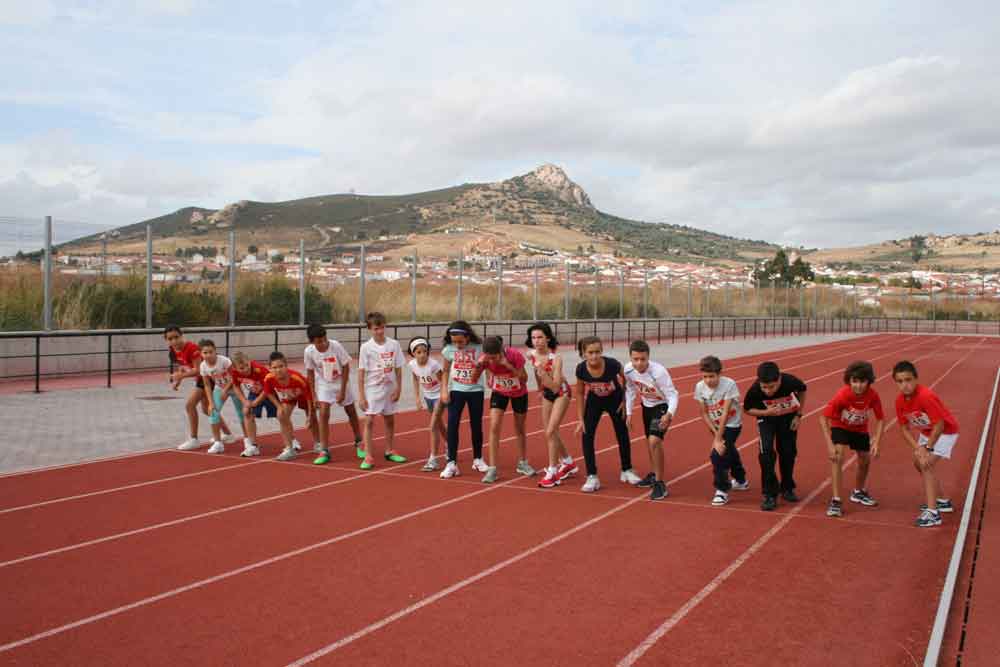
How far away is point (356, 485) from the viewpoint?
9023 millimetres

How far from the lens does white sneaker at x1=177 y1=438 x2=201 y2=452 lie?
36.2 ft

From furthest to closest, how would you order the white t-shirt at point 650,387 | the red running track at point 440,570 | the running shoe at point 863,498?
the white t-shirt at point 650,387 → the running shoe at point 863,498 → the red running track at point 440,570

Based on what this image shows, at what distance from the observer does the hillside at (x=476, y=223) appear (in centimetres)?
9625

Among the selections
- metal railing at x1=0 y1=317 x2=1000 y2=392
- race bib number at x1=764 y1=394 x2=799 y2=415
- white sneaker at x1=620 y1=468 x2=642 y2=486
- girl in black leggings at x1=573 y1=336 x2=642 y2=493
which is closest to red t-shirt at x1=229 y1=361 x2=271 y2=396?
girl in black leggings at x1=573 y1=336 x2=642 y2=493

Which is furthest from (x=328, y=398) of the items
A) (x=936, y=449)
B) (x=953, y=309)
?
(x=953, y=309)

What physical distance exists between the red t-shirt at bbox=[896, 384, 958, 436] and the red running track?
2.62 ft

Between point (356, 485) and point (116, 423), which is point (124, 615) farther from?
point (116, 423)

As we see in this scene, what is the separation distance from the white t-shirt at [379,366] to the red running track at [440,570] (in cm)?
84

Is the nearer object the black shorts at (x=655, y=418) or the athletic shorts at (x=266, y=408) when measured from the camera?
the black shorts at (x=655, y=418)

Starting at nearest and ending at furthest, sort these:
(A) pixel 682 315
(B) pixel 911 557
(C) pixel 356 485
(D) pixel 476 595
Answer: (D) pixel 476 595 < (B) pixel 911 557 < (C) pixel 356 485 < (A) pixel 682 315

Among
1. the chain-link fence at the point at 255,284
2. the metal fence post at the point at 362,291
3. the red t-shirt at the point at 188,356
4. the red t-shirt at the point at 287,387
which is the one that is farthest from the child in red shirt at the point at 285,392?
the metal fence post at the point at 362,291

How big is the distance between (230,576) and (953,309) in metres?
76.7

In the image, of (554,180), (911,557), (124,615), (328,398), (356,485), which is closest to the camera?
(124,615)

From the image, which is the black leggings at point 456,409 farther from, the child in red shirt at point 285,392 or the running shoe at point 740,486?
the running shoe at point 740,486
